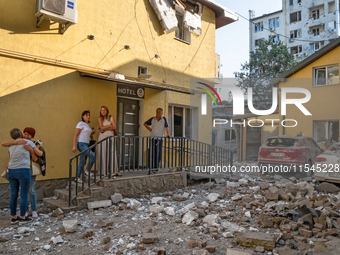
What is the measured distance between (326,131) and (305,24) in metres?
27.3

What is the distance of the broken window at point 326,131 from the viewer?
1166cm

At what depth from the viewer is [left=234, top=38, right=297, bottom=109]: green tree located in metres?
24.2

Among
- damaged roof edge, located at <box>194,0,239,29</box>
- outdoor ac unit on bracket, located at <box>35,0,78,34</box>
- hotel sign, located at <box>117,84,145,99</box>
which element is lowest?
hotel sign, located at <box>117,84,145,99</box>

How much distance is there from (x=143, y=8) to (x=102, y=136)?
473 cm

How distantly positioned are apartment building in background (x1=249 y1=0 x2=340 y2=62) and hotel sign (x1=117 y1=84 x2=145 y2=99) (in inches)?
1014

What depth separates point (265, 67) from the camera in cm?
2520

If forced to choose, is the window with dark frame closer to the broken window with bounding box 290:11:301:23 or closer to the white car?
the white car

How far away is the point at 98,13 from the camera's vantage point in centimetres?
754

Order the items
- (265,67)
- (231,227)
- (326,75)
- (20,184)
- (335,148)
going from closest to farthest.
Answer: (231,227)
(20,184)
(335,148)
(326,75)
(265,67)

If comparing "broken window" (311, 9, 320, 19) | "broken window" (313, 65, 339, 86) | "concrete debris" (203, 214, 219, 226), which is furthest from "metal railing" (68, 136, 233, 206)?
"broken window" (311, 9, 320, 19)

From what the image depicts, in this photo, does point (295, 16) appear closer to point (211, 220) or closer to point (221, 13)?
point (221, 13)

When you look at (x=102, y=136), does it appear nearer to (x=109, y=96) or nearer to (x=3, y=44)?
(x=109, y=96)

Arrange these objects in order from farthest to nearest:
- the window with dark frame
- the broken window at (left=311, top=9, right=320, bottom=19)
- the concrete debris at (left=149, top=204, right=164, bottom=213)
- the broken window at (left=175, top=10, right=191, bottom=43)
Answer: the broken window at (left=311, top=9, right=320, bottom=19), the broken window at (left=175, top=10, right=191, bottom=43), the window with dark frame, the concrete debris at (left=149, top=204, right=164, bottom=213)

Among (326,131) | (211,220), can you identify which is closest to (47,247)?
(211,220)
